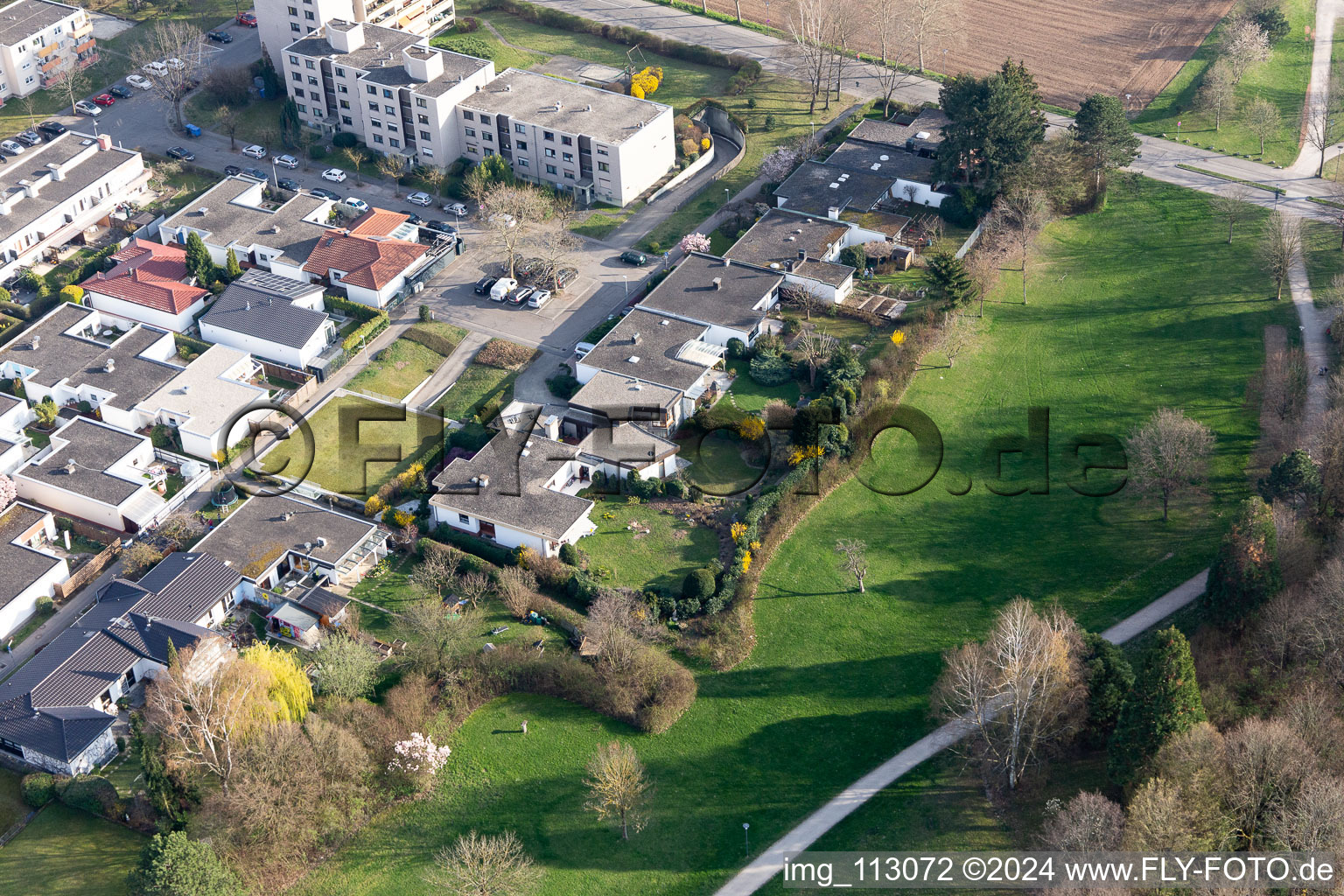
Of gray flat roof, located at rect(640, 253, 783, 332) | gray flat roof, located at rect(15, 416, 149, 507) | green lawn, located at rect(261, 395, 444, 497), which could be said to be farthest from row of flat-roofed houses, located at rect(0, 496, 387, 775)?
gray flat roof, located at rect(640, 253, 783, 332)

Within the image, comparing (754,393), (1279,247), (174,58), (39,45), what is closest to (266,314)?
(754,393)

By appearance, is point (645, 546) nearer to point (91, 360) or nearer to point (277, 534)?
point (277, 534)

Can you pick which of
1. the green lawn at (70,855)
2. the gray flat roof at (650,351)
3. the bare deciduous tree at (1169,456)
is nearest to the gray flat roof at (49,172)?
the gray flat roof at (650,351)

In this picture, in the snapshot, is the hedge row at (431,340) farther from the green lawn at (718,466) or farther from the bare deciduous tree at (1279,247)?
the bare deciduous tree at (1279,247)

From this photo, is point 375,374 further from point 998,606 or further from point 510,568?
point 998,606

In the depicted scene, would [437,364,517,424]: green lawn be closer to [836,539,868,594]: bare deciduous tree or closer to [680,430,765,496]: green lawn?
[680,430,765,496]: green lawn
